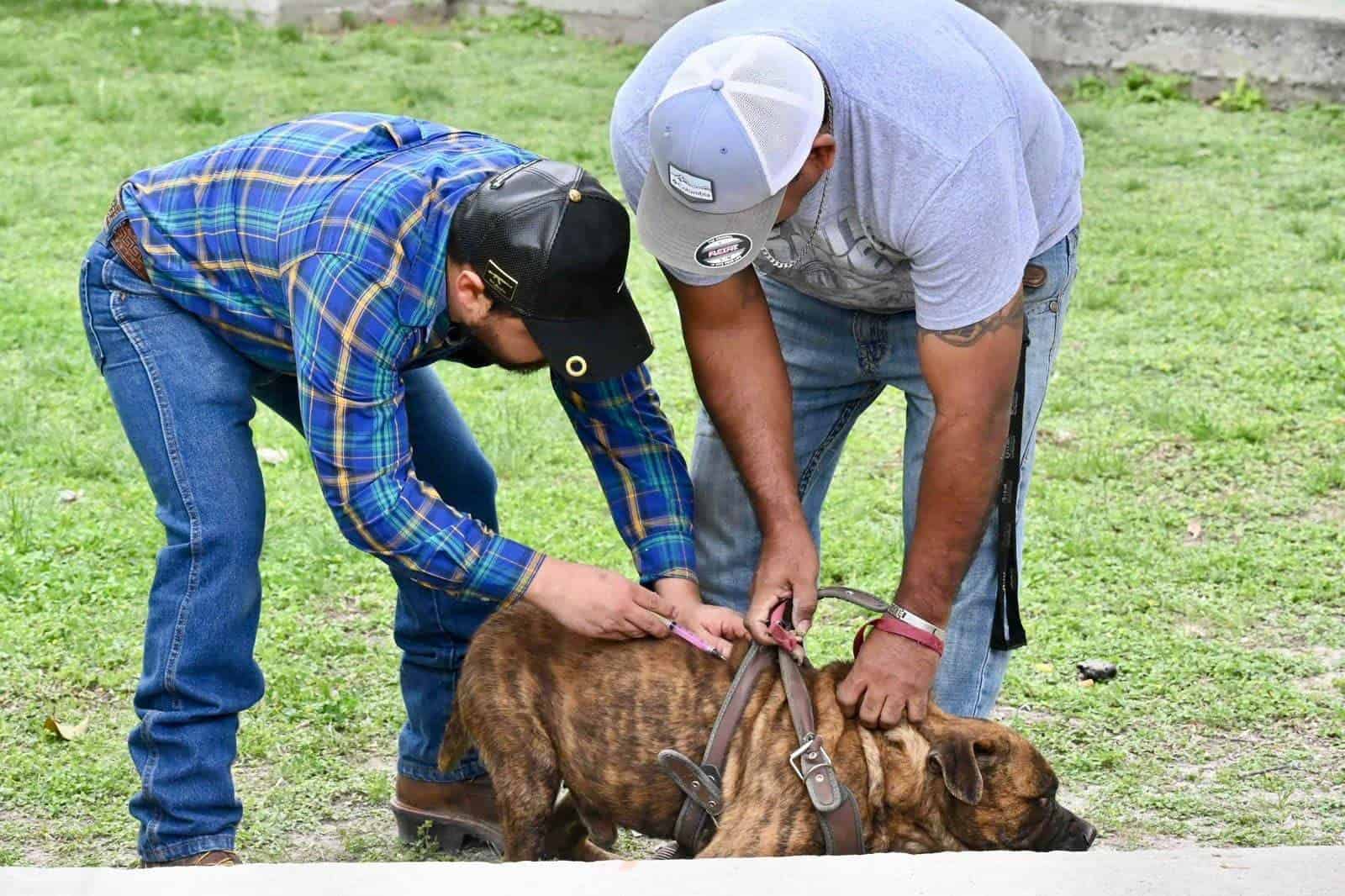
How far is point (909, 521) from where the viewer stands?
415cm

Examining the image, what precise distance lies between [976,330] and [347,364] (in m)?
1.33

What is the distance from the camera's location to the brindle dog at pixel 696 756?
11.5 feet

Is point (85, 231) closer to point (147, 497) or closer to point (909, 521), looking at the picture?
point (147, 497)

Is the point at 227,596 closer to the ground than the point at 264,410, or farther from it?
farther from it

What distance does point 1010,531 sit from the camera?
12.9 feet

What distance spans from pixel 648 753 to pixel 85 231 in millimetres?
6890

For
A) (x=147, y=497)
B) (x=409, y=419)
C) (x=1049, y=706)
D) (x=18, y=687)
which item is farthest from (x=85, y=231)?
(x=1049, y=706)

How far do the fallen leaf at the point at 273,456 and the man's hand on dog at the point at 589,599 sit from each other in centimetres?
327

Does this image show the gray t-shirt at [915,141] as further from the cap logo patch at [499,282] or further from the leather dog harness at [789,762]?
the leather dog harness at [789,762]

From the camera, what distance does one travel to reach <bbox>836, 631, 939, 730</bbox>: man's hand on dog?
140 inches

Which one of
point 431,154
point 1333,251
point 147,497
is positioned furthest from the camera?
point 1333,251

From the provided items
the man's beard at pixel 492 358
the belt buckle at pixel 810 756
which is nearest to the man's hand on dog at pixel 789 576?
the belt buckle at pixel 810 756

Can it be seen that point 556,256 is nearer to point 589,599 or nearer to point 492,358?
point 492,358

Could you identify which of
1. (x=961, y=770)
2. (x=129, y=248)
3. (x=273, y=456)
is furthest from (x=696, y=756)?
(x=273, y=456)
